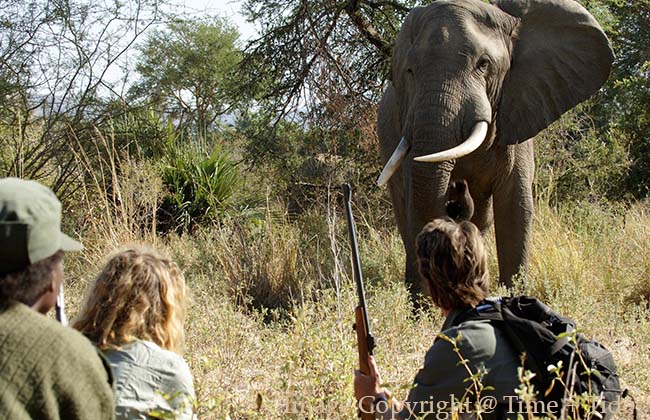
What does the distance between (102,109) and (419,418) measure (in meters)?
10.00

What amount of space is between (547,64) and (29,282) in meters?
6.26

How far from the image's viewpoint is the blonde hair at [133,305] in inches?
118

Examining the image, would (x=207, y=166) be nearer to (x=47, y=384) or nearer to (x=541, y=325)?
(x=541, y=325)

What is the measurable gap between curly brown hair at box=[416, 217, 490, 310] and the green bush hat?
5.13 feet

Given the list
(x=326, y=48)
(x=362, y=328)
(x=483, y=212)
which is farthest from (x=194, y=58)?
(x=362, y=328)

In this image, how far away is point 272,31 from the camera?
13062mm

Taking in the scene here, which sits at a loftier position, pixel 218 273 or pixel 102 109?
pixel 102 109

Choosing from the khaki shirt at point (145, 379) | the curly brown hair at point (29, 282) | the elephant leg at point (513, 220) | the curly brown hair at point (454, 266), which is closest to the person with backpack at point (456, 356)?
the curly brown hair at point (454, 266)

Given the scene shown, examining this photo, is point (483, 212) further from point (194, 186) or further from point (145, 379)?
point (194, 186)

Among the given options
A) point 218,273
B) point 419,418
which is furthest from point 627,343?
point 218,273

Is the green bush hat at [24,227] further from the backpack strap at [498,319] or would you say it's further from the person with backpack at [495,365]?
the backpack strap at [498,319]

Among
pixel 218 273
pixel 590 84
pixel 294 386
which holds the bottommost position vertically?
pixel 218 273

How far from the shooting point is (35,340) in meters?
2.02

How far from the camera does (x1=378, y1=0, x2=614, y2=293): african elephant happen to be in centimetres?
665
